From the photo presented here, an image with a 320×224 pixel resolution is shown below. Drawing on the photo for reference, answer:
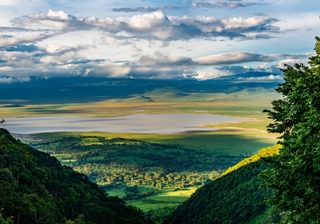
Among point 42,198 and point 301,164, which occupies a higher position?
point 301,164

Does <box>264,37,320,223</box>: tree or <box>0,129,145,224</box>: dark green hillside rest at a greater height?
<box>264,37,320,223</box>: tree

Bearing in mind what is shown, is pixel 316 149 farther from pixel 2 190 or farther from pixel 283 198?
pixel 2 190

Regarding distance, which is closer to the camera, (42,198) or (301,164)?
(301,164)

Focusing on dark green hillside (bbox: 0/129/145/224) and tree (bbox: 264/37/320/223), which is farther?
dark green hillside (bbox: 0/129/145/224)
